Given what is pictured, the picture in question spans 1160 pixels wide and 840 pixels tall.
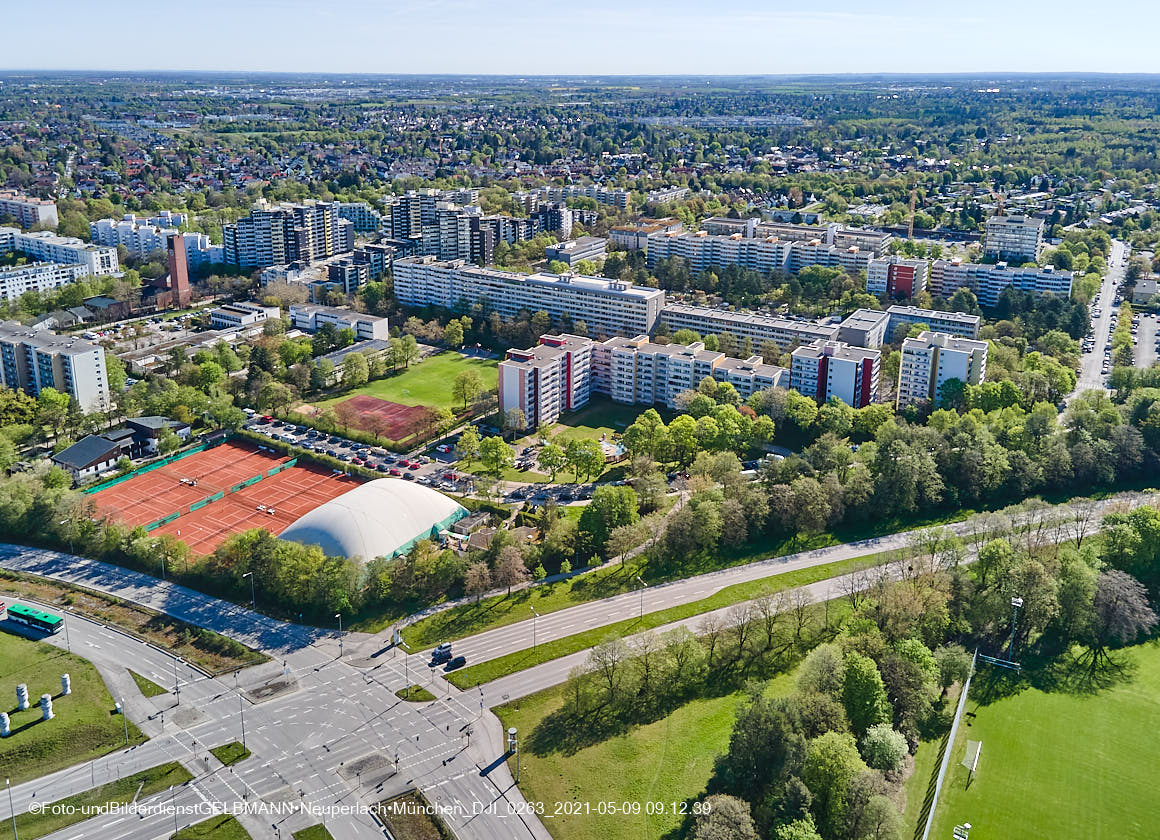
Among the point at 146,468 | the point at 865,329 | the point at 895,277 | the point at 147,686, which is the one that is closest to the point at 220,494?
the point at 146,468

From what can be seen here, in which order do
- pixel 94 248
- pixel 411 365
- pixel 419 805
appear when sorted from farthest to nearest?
pixel 94 248
pixel 411 365
pixel 419 805

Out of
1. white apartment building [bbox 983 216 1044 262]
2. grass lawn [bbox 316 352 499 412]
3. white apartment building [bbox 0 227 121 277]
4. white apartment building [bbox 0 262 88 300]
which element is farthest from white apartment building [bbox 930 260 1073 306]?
white apartment building [bbox 0 262 88 300]

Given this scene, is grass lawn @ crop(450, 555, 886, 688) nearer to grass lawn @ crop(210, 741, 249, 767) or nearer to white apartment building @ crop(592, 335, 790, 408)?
grass lawn @ crop(210, 741, 249, 767)

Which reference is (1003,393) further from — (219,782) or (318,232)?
(318,232)

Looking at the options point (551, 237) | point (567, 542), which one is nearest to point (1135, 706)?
point (567, 542)

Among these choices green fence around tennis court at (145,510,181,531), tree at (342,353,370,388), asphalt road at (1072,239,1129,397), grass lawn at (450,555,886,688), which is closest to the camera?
grass lawn at (450,555,886,688)

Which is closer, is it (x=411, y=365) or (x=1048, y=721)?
(x=1048, y=721)

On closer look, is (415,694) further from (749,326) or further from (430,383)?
(749,326)
